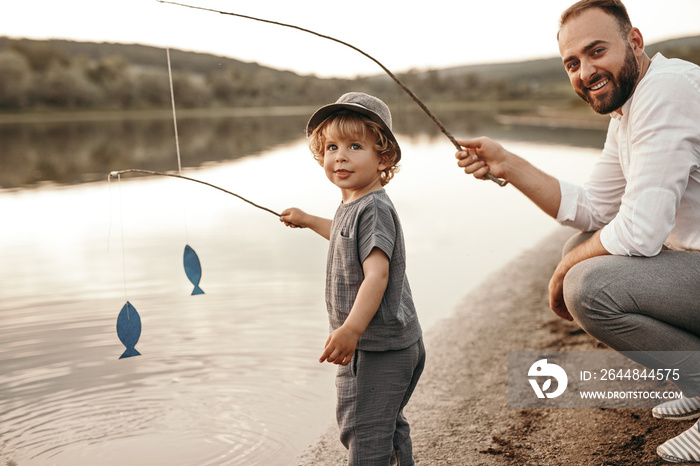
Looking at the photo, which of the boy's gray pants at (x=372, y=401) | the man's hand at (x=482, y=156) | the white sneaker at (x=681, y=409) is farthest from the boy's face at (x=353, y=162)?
the white sneaker at (x=681, y=409)

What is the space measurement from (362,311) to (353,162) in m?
0.49

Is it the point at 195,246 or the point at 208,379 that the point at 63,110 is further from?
the point at 208,379

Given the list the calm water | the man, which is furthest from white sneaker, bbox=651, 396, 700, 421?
the calm water

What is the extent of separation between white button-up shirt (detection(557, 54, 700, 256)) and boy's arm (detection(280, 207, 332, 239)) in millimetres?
981

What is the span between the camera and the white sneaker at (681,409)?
110 inches

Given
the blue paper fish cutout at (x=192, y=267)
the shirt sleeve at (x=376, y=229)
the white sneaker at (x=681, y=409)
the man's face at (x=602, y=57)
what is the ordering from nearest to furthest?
the shirt sleeve at (x=376, y=229) → the man's face at (x=602, y=57) → the white sneaker at (x=681, y=409) → the blue paper fish cutout at (x=192, y=267)

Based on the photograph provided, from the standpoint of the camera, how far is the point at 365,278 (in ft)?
7.42

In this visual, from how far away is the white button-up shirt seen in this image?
2494mm

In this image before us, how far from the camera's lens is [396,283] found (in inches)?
93.3

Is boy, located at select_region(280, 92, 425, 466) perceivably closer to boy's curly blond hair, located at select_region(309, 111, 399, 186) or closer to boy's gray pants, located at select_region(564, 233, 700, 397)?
boy's curly blond hair, located at select_region(309, 111, 399, 186)

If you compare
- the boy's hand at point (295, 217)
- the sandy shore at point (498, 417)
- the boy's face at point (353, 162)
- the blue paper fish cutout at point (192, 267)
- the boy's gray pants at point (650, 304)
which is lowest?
the sandy shore at point (498, 417)

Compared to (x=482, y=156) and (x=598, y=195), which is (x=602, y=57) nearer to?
(x=482, y=156)

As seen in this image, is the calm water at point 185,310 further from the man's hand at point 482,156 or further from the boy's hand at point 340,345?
the man's hand at point 482,156

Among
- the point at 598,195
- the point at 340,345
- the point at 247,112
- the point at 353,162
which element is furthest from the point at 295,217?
the point at 247,112
